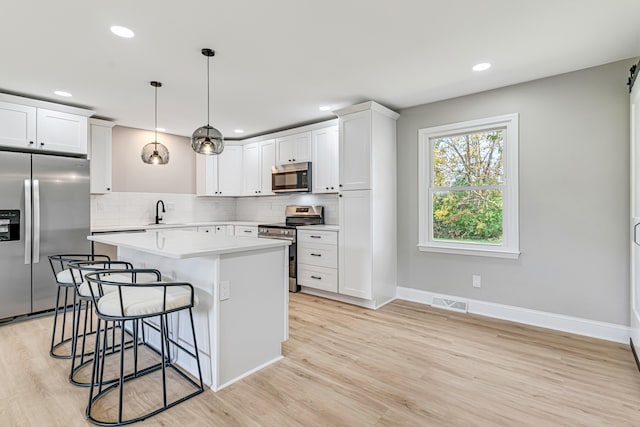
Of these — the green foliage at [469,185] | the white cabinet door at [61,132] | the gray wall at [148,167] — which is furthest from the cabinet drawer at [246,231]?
the green foliage at [469,185]

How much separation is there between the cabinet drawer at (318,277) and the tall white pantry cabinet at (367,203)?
10 cm

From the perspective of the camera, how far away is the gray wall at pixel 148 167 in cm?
479

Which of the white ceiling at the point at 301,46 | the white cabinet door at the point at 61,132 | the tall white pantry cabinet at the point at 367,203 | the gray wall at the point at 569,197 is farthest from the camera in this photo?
the tall white pantry cabinet at the point at 367,203

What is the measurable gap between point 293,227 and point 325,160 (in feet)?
3.35

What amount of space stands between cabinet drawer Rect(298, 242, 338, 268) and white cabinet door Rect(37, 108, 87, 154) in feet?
9.63

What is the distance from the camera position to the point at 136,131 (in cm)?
495

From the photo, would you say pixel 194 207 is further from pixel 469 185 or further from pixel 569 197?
pixel 569 197

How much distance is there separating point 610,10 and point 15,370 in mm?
4673

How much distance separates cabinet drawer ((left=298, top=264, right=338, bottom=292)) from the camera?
13.3 ft

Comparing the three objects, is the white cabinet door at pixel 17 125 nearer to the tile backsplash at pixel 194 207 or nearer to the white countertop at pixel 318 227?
the tile backsplash at pixel 194 207

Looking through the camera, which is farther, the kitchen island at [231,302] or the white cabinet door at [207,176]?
the white cabinet door at [207,176]

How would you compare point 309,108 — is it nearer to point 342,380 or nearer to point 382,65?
point 382,65

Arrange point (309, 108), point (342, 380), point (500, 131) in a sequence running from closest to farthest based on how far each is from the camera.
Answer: point (342, 380) → point (500, 131) → point (309, 108)

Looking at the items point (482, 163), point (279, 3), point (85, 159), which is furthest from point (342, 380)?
point (85, 159)
